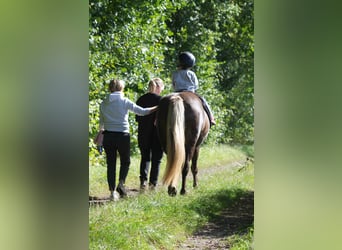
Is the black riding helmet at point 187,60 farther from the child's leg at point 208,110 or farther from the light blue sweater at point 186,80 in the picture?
the child's leg at point 208,110

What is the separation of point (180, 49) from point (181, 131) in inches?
23.6

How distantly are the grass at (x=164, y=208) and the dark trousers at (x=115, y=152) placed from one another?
0.15ft

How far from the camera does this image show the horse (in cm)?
462

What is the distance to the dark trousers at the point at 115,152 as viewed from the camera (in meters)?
4.69

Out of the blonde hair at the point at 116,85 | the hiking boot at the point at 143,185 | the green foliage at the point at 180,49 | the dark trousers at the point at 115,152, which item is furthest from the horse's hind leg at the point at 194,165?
the blonde hair at the point at 116,85

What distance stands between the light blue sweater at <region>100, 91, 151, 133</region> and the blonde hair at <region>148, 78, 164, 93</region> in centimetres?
15

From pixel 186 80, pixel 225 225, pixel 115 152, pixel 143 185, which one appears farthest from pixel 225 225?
pixel 186 80

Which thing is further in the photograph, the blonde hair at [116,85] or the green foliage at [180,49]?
the blonde hair at [116,85]

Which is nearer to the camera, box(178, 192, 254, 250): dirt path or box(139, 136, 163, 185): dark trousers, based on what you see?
box(178, 192, 254, 250): dirt path

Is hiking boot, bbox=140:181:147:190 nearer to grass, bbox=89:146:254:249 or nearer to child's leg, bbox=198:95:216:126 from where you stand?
grass, bbox=89:146:254:249

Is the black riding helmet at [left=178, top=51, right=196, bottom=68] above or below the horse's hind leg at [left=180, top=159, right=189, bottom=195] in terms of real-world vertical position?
above

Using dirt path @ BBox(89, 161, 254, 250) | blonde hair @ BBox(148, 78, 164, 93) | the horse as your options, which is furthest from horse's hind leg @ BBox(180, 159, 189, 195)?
blonde hair @ BBox(148, 78, 164, 93)
